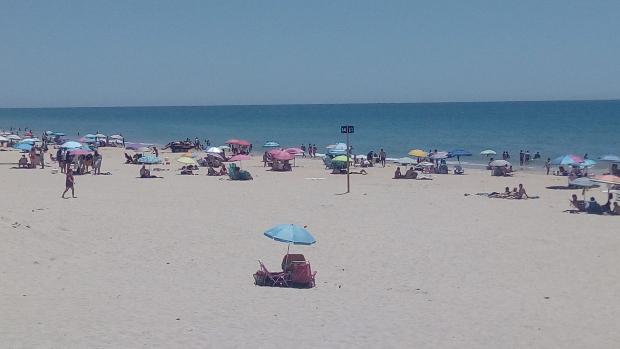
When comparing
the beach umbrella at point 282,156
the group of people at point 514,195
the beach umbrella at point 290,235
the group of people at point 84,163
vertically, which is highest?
the beach umbrella at point 282,156

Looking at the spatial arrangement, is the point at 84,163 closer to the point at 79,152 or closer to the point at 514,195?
the point at 79,152

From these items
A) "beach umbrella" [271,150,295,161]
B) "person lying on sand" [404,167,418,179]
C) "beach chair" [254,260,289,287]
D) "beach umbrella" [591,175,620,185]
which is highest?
"beach umbrella" [271,150,295,161]

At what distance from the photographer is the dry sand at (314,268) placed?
9.59 metres

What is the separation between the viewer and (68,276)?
12211 mm

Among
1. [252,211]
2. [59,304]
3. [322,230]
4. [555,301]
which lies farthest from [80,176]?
[555,301]

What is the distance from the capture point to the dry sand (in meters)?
9.59

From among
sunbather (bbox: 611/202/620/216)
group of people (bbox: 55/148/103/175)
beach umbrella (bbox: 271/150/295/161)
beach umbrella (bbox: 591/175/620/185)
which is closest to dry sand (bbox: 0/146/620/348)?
sunbather (bbox: 611/202/620/216)

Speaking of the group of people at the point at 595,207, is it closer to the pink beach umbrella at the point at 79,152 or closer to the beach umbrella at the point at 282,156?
the beach umbrella at the point at 282,156

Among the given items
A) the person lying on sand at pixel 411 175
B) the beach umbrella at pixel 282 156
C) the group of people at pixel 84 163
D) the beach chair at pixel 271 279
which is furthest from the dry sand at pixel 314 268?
the beach umbrella at pixel 282 156

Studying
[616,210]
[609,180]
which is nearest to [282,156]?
[609,180]

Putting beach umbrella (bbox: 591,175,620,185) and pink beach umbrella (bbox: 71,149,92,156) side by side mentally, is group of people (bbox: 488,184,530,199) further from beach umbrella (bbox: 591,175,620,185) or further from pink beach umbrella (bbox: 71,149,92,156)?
pink beach umbrella (bbox: 71,149,92,156)

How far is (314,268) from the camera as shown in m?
13.7

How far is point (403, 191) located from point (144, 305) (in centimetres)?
1673

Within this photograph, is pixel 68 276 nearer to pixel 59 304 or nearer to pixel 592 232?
pixel 59 304
